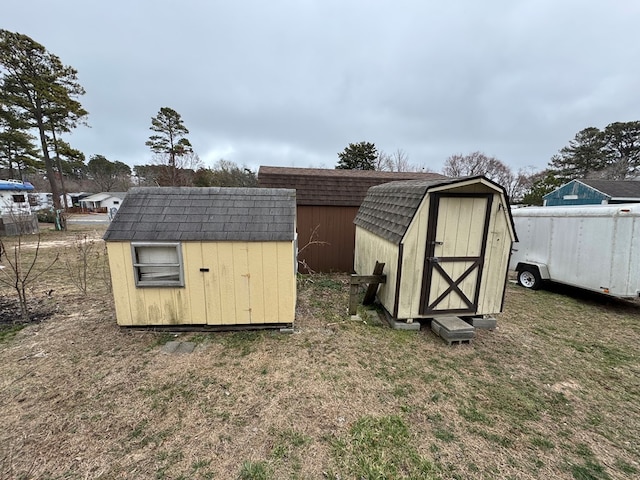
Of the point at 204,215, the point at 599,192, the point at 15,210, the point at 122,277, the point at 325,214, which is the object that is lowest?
the point at 122,277

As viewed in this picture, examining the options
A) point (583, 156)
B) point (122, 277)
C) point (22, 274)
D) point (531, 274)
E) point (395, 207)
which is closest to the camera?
point (122, 277)

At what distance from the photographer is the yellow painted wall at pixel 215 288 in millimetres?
4531

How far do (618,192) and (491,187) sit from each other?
901 inches

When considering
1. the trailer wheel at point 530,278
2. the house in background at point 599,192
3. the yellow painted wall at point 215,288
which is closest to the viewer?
the yellow painted wall at point 215,288

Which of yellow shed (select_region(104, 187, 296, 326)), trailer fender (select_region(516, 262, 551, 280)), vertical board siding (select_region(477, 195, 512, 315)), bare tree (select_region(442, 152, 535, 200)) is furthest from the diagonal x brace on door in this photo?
bare tree (select_region(442, 152, 535, 200))

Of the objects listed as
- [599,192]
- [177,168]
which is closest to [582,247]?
[599,192]

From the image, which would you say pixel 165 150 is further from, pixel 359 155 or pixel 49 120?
pixel 359 155

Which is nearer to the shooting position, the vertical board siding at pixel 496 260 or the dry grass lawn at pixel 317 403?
the dry grass lawn at pixel 317 403

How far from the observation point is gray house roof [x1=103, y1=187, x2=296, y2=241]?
14.7 ft

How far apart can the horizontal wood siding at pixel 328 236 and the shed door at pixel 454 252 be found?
167 inches

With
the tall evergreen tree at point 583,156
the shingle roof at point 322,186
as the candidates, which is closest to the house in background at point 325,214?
the shingle roof at point 322,186

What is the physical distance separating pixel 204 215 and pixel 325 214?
477 cm

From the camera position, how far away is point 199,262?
4.55m

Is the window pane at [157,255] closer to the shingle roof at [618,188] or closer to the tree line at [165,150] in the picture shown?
the tree line at [165,150]
